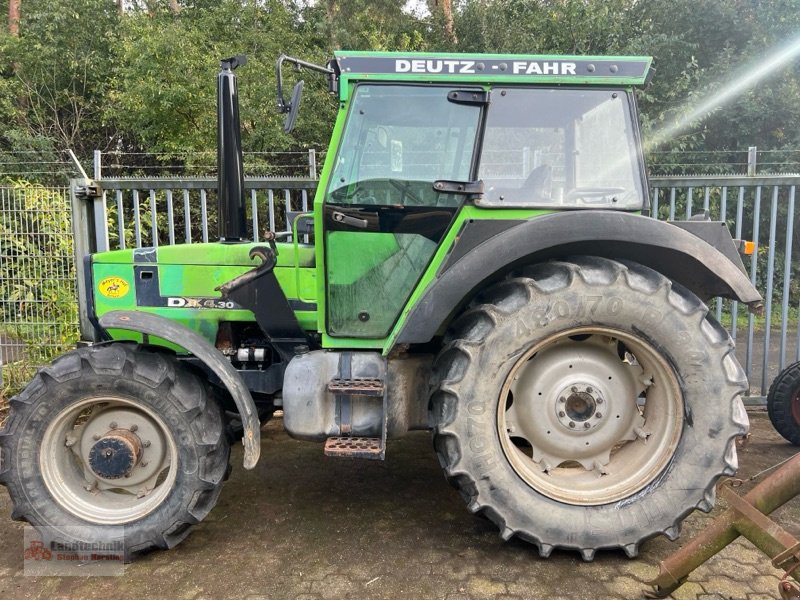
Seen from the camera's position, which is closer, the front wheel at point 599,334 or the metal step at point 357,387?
the front wheel at point 599,334

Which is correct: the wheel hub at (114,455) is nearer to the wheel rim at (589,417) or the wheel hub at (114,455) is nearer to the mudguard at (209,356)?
the mudguard at (209,356)

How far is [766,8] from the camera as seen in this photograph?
10.2 metres

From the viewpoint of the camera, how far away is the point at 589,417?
2.82 metres

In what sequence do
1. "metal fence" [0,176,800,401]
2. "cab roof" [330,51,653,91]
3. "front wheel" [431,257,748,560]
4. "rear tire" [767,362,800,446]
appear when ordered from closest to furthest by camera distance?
"front wheel" [431,257,748,560], "cab roof" [330,51,653,91], "rear tire" [767,362,800,446], "metal fence" [0,176,800,401]

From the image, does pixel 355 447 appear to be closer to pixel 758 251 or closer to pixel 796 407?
pixel 796 407

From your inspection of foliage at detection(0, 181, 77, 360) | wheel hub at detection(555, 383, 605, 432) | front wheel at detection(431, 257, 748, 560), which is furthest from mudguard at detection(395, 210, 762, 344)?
foliage at detection(0, 181, 77, 360)

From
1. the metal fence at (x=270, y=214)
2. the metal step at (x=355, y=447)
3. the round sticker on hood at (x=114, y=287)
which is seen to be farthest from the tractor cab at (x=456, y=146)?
the round sticker on hood at (x=114, y=287)

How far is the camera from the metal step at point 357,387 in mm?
2793

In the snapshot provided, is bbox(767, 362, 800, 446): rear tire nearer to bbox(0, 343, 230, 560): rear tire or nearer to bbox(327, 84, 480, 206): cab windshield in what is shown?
bbox(327, 84, 480, 206): cab windshield

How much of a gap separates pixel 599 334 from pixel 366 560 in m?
1.52

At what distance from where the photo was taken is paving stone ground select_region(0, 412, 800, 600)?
2.50m

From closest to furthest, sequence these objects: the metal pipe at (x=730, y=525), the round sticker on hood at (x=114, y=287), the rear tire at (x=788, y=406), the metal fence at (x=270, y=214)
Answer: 1. the metal pipe at (x=730, y=525)
2. the round sticker on hood at (x=114, y=287)
3. the rear tire at (x=788, y=406)
4. the metal fence at (x=270, y=214)

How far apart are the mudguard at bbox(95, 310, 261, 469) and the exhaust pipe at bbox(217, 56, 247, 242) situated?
0.71m

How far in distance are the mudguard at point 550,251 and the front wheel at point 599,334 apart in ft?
0.37
